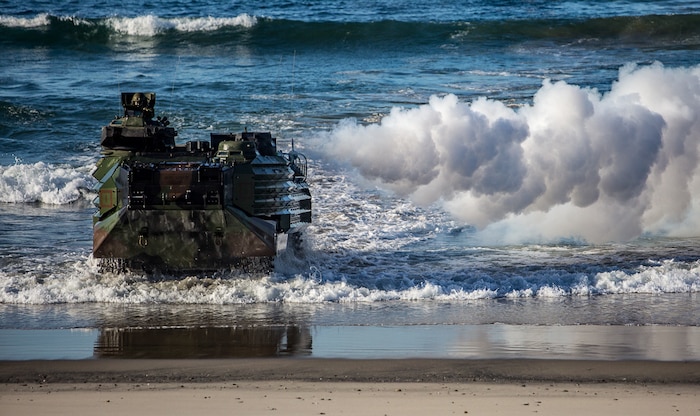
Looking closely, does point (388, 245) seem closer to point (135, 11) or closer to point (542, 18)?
point (542, 18)

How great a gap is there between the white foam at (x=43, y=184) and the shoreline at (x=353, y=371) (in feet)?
46.1

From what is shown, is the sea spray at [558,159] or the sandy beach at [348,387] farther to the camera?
the sea spray at [558,159]

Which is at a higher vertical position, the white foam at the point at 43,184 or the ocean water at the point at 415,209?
the ocean water at the point at 415,209

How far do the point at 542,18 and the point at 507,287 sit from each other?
98.9 ft

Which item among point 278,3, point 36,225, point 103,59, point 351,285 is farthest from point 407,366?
point 278,3

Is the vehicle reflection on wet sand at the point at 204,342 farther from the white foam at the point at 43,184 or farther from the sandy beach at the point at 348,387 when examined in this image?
the white foam at the point at 43,184

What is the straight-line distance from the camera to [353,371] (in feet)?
41.9

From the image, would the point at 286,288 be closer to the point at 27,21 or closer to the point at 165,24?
the point at 165,24

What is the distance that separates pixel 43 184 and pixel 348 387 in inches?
661

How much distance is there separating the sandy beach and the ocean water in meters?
0.81

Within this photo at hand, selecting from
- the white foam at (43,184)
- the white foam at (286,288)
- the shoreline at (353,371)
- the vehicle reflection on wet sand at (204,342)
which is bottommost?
the white foam at (43,184)

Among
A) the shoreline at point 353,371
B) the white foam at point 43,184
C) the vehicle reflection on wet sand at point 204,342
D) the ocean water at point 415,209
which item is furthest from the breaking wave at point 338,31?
the shoreline at point 353,371

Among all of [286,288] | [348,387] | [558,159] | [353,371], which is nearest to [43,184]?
[286,288]

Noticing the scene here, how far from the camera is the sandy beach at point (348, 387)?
11.2 m
